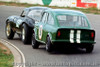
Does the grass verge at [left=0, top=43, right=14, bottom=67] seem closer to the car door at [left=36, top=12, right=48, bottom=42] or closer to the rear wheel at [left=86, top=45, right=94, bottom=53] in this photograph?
the car door at [left=36, top=12, right=48, bottom=42]

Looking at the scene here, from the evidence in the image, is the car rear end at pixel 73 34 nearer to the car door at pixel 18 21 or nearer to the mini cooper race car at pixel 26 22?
the mini cooper race car at pixel 26 22

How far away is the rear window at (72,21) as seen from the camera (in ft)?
44.7

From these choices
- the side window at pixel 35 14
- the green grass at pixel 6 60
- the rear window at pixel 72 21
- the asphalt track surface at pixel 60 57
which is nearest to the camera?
the green grass at pixel 6 60

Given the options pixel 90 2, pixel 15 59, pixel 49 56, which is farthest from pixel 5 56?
pixel 90 2

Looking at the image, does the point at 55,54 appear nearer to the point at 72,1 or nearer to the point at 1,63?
the point at 1,63

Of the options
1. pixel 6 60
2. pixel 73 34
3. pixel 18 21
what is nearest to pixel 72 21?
pixel 73 34

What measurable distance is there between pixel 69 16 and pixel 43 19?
46.4 inches

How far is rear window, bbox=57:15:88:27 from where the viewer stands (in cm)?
1361

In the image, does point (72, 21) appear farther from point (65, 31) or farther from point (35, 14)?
point (35, 14)

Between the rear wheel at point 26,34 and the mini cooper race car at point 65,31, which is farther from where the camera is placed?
the rear wheel at point 26,34

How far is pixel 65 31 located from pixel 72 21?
0.75 meters

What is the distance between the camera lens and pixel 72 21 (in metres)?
13.8

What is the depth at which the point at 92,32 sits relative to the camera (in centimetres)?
1342

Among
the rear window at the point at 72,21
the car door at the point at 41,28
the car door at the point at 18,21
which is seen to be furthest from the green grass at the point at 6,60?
the car door at the point at 18,21
